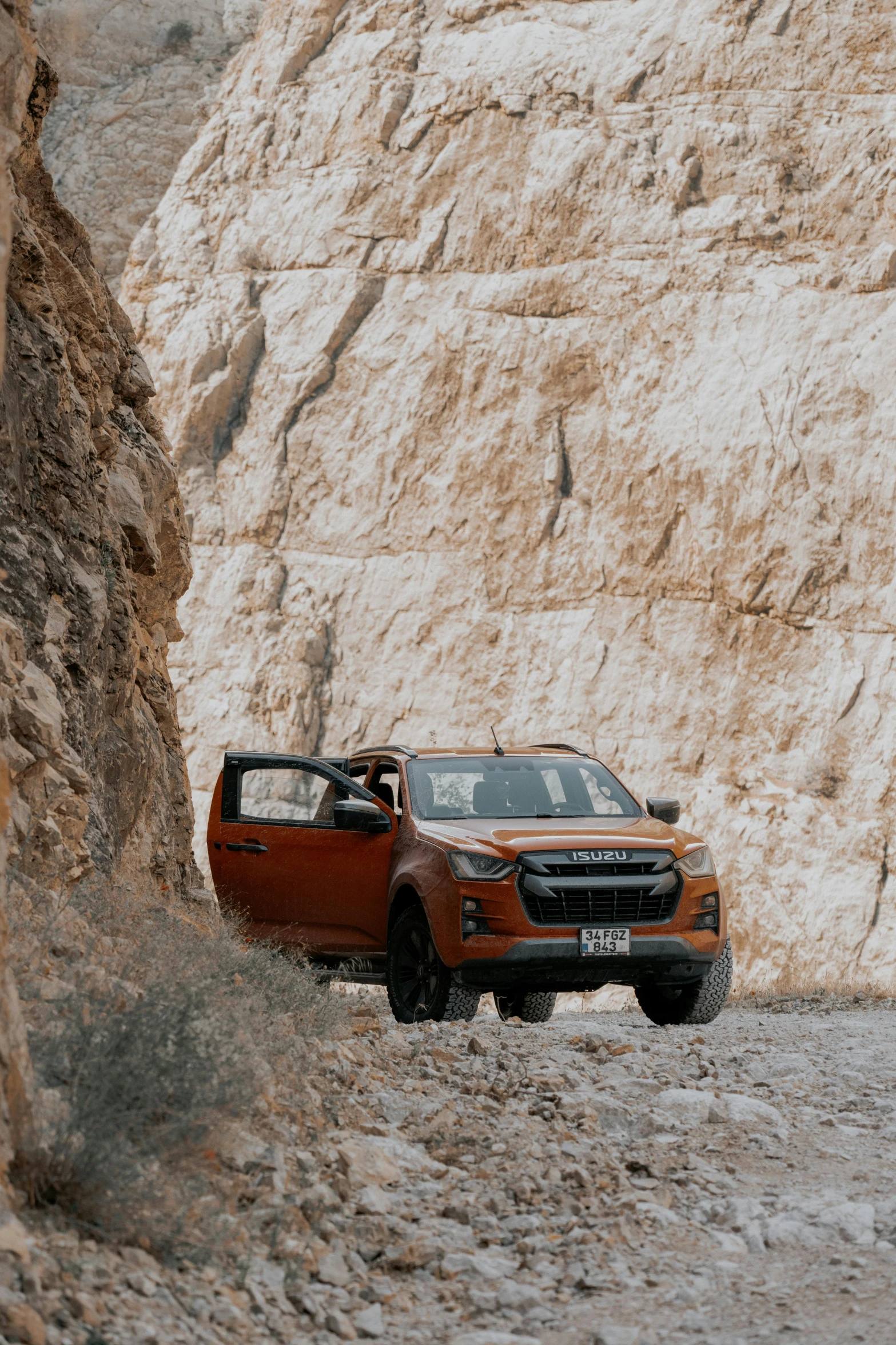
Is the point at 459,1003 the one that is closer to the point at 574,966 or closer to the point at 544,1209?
the point at 574,966

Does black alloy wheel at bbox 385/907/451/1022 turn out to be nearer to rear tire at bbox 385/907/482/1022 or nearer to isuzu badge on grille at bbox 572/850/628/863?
rear tire at bbox 385/907/482/1022

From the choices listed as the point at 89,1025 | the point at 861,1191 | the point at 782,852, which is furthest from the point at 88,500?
the point at 782,852

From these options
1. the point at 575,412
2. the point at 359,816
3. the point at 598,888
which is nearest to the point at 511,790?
the point at 359,816

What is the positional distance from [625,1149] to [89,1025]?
223 centimetres

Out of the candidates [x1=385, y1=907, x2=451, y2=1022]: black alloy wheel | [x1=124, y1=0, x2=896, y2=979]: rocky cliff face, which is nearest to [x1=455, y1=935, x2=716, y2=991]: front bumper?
[x1=385, y1=907, x2=451, y2=1022]: black alloy wheel

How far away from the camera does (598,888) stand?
7.65m

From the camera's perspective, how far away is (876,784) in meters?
27.0

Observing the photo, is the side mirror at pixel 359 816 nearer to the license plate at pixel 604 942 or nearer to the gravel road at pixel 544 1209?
the license plate at pixel 604 942

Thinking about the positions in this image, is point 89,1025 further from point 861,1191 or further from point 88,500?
point 88,500

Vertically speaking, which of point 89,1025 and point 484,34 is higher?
point 484,34

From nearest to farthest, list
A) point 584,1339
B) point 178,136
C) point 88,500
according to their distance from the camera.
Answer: point 584,1339, point 88,500, point 178,136

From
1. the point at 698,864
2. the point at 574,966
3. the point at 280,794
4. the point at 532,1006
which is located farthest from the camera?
the point at 280,794

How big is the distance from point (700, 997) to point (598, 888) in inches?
50.7

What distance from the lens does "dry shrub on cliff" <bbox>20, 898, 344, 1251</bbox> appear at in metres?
3.65
